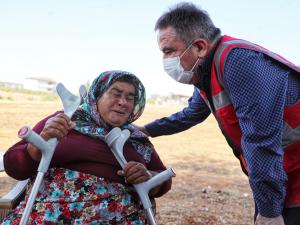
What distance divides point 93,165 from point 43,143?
1.70 ft

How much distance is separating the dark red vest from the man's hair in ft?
0.43

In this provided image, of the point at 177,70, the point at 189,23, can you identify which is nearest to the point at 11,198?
the point at 177,70

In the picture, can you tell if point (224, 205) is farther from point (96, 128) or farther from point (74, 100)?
point (74, 100)

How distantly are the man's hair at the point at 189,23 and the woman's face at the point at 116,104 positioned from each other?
59 centimetres

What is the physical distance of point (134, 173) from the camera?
2377 millimetres

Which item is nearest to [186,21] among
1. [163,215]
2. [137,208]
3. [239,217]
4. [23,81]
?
[137,208]

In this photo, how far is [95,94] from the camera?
8.99 feet

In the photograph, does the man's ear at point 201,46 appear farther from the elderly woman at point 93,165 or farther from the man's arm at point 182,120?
the man's arm at point 182,120

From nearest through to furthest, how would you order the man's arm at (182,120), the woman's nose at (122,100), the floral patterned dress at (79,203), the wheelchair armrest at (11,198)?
the floral patterned dress at (79,203)
the wheelchair armrest at (11,198)
the woman's nose at (122,100)
the man's arm at (182,120)

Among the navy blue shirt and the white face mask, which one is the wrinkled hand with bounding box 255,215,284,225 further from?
the white face mask

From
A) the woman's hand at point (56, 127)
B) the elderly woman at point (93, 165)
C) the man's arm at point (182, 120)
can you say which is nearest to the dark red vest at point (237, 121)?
the elderly woman at point (93, 165)

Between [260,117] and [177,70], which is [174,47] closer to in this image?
[177,70]

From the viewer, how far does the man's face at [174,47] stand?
2152mm

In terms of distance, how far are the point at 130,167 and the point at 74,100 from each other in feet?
1.80
